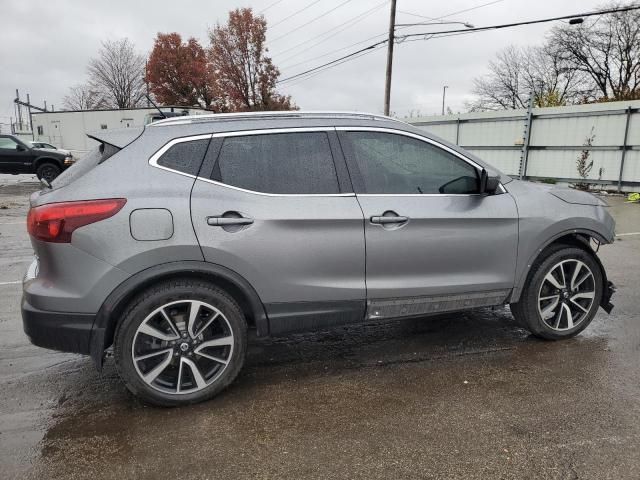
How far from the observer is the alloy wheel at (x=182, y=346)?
3.00 meters

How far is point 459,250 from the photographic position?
3.56 meters

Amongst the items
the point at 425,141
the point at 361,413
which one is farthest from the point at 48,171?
the point at 361,413

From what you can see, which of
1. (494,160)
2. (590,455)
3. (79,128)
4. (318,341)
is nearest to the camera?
(590,455)

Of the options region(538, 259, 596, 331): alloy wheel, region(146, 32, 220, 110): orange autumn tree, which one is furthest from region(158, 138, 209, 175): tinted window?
region(146, 32, 220, 110): orange autumn tree

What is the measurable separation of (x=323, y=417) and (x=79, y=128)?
99.2 ft

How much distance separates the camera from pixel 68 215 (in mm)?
2820

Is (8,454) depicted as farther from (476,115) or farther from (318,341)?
(476,115)

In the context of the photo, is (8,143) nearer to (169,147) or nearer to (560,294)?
(169,147)

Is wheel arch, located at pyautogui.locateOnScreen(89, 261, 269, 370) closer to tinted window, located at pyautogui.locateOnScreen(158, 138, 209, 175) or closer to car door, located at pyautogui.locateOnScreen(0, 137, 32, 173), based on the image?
tinted window, located at pyautogui.locateOnScreen(158, 138, 209, 175)

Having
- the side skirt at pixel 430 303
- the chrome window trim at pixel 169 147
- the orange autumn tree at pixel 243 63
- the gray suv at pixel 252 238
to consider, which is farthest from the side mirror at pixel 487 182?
the orange autumn tree at pixel 243 63

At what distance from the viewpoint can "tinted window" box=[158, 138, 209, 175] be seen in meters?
3.06

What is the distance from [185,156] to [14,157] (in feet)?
61.1

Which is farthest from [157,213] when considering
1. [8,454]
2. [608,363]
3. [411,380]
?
[608,363]

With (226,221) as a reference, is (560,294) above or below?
below
